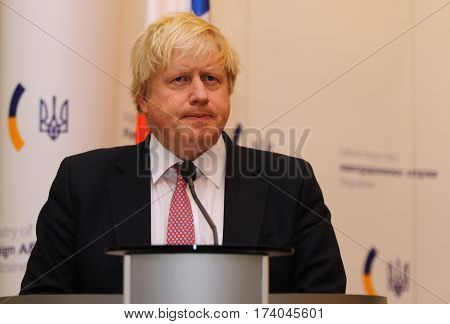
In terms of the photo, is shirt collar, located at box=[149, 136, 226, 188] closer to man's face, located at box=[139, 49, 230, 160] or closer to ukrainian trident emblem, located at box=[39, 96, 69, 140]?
man's face, located at box=[139, 49, 230, 160]

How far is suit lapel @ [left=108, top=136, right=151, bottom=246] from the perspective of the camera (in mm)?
2211

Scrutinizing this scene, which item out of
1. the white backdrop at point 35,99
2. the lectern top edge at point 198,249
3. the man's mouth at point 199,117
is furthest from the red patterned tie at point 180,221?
the white backdrop at point 35,99

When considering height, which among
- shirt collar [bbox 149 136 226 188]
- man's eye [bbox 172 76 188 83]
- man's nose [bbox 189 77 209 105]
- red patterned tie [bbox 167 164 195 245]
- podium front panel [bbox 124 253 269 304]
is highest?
man's eye [bbox 172 76 188 83]

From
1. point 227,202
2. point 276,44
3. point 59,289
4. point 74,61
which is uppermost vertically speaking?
point 276,44

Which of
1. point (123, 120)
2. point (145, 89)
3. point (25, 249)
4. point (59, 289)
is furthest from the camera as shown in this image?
point (123, 120)

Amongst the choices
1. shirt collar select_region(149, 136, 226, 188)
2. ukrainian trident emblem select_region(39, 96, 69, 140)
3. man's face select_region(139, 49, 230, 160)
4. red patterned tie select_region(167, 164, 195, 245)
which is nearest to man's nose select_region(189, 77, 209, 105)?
man's face select_region(139, 49, 230, 160)

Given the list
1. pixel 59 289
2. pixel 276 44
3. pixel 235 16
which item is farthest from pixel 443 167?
pixel 59 289

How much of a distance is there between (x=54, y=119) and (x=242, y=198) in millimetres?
1633

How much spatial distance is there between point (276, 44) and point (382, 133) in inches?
37.2

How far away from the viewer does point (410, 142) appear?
507 centimetres

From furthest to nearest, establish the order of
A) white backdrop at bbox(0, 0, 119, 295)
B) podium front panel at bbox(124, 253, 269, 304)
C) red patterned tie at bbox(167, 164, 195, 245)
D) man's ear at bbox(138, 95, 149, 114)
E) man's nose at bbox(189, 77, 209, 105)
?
white backdrop at bbox(0, 0, 119, 295)
man's ear at bbox(138, 95, 149, 114)
man's nose at bbox(189, 77, 209, 105)
red patterned tie at bbox(167, 164, 195, 245)
podium front panel at bbox(124, 253, 269, 304)

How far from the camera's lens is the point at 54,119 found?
3.65m

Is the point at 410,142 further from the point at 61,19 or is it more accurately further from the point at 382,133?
the point at 61,19

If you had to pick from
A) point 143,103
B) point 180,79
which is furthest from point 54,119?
point 180,79
